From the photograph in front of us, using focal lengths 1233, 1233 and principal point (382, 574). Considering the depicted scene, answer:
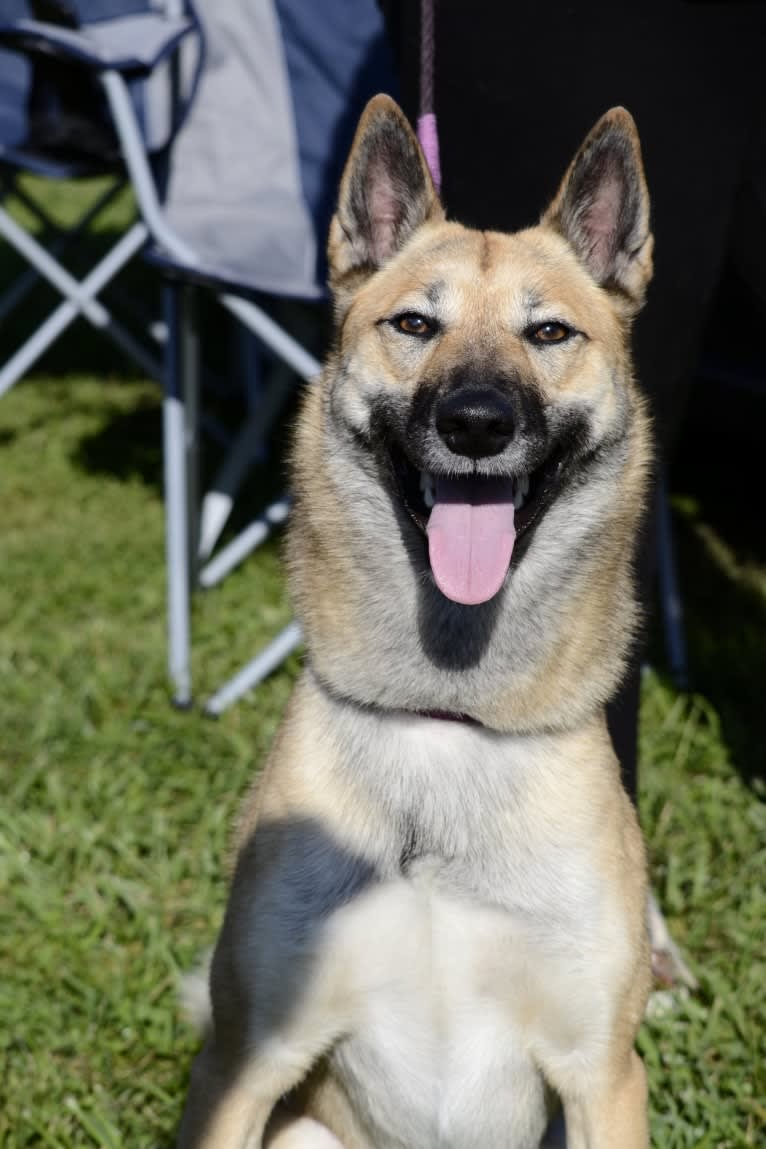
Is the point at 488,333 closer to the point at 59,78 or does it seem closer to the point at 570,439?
the point at 570,439

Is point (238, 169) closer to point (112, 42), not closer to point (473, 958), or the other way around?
point (112, 42)

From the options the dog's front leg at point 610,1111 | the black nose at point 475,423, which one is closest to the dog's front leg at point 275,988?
the dog's front leg at point 610,1111

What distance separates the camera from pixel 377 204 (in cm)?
225

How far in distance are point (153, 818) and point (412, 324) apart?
158 centimetres

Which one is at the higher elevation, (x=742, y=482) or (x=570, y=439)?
(x=570, y=439)

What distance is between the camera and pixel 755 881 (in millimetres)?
2904

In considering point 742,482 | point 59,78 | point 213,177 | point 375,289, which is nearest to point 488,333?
point 375,289

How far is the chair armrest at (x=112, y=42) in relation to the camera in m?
3.55

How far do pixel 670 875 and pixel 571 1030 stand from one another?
4.03 feet

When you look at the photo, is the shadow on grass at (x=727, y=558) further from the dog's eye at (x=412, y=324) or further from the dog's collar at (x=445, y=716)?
the dog's eye at (x=412, y=324)

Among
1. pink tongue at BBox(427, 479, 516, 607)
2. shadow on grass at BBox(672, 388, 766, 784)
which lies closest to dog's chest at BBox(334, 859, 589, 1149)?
pink tongue at BBox(427, 479, 516, 607)

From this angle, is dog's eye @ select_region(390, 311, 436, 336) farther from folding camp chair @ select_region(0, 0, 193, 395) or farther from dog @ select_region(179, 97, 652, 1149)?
folding camp chair @ select_region(0, 0, 193, 395)

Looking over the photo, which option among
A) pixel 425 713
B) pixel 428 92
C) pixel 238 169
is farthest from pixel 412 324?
pixel 238 169

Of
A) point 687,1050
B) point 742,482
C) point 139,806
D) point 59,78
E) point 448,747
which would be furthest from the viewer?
point 742,482
